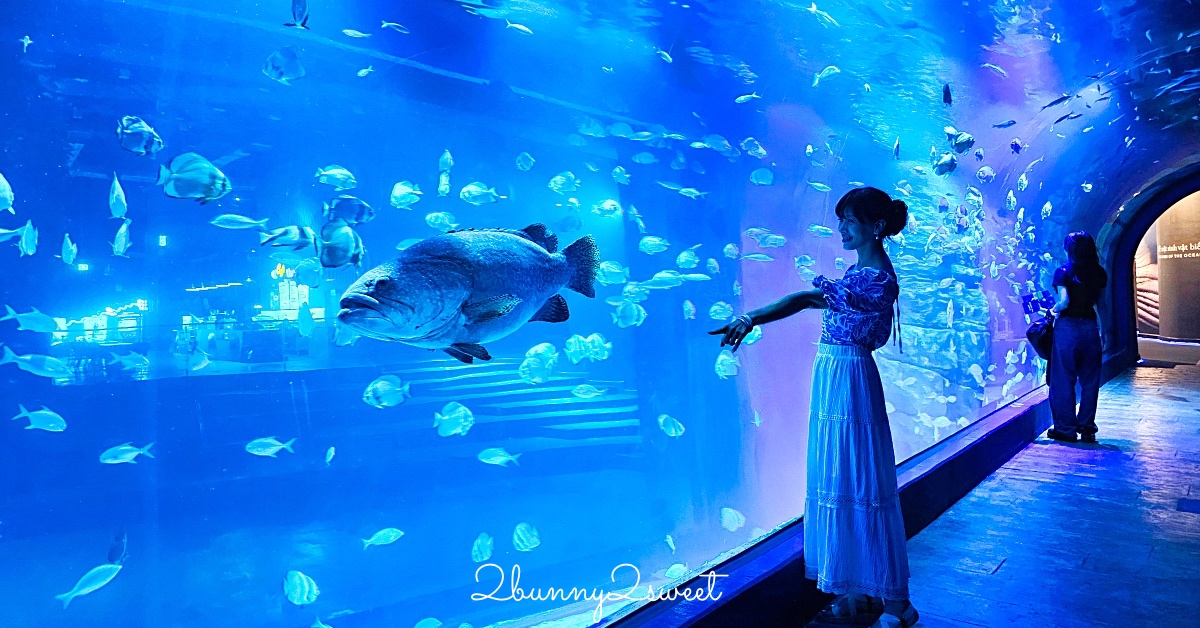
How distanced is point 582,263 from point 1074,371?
666cm

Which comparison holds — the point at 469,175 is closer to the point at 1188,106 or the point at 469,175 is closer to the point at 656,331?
the point at 656,331

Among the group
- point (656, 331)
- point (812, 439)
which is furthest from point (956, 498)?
point (656, 331)

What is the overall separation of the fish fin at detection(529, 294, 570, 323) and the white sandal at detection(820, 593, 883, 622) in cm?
177

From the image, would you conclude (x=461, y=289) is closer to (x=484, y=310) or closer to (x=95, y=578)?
(x=484, y=310)

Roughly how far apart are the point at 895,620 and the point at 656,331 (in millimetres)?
11861

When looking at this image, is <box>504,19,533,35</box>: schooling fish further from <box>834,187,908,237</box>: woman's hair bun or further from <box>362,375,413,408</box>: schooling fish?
<box>834,187,908,237</box>: woman's hair bun

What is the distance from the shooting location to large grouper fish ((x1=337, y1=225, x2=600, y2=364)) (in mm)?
1582

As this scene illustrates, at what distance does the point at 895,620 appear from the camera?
95.0 inches

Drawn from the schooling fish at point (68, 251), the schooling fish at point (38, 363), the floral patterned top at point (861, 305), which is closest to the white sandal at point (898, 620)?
the floral patterned top at point (861, 305)

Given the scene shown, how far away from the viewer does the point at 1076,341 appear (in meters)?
6.22

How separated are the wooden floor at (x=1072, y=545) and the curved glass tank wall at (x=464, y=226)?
266cm

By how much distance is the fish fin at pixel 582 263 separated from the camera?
2256 millimetres

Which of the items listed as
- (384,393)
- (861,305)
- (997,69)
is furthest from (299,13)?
(997,69)

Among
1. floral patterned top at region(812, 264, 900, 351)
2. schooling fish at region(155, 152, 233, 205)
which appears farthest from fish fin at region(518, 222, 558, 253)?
schooling fish at region(155, 152, 233, 205)
